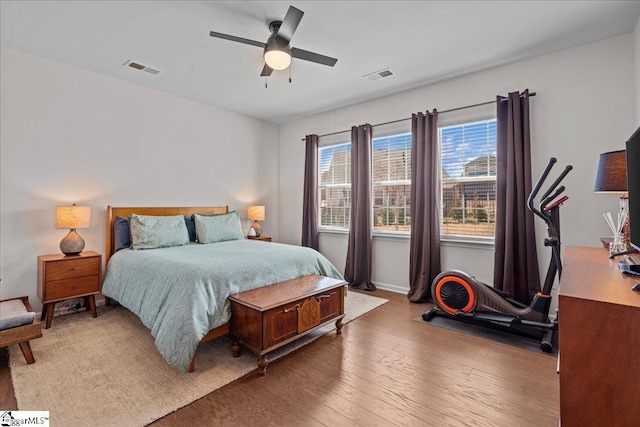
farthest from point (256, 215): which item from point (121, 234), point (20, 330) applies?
point (20, 330)

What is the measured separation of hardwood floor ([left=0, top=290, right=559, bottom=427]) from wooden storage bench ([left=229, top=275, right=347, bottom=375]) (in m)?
0.20

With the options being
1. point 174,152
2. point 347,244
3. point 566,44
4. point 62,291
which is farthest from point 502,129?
point 62,291

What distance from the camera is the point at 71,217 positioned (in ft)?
10.4

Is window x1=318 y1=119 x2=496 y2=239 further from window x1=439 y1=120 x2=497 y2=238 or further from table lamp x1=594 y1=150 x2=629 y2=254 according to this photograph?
table lamp x1=594 y1=150 x2=629 y2=254

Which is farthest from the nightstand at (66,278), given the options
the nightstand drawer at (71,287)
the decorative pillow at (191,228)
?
the decorative pillow at (191,228)

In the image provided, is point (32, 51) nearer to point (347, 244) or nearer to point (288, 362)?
point (288, 362)

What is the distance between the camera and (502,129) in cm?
338

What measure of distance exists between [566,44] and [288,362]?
3.96 m

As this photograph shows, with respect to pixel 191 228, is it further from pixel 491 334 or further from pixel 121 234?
pixel 491 334

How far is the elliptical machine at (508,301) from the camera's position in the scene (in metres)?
2.57

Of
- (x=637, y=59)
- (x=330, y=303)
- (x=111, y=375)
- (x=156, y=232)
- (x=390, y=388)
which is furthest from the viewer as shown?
(x=156, y=232)

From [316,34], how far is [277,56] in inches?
22.3

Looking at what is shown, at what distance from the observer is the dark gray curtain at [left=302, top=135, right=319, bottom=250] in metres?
5.21

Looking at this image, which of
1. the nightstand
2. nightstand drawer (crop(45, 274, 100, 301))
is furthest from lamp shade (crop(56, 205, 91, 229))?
nightstand drawer (crop(45, 274, 100, 301))
